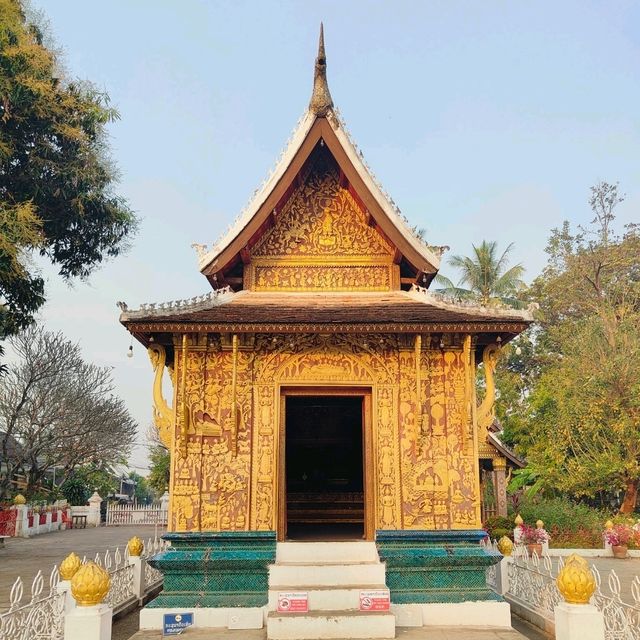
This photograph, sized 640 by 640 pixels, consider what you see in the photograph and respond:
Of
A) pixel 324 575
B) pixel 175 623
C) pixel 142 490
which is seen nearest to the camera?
pixel 175 623

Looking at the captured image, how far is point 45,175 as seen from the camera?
15875mm

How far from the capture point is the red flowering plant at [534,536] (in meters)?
16.8

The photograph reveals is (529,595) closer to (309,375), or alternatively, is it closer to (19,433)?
(309,375)

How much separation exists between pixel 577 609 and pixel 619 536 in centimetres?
1334

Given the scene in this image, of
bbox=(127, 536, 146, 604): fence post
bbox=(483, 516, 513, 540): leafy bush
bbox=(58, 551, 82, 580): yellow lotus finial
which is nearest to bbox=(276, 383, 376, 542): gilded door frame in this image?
bbox=(58, 551, 82, 580): yellow lotus finial

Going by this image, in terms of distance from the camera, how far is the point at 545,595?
8.52m

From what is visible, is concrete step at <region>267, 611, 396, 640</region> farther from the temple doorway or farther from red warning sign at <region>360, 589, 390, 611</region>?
the temple doorway

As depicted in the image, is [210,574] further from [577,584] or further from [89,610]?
[577,584]

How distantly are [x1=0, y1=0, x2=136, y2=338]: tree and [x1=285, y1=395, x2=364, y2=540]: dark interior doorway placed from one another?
7.21 metres

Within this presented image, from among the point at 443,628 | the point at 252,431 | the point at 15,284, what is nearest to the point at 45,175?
the point at 15,284

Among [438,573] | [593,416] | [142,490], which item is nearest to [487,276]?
[593,416]

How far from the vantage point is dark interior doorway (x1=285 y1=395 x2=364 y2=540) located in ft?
45.0

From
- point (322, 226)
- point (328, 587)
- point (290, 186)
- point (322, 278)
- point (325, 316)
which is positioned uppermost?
point (290, 186)

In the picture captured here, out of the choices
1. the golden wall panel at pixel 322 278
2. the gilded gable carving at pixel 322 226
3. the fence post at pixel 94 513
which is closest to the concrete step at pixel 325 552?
the golden wall panel at pixel 322 278
